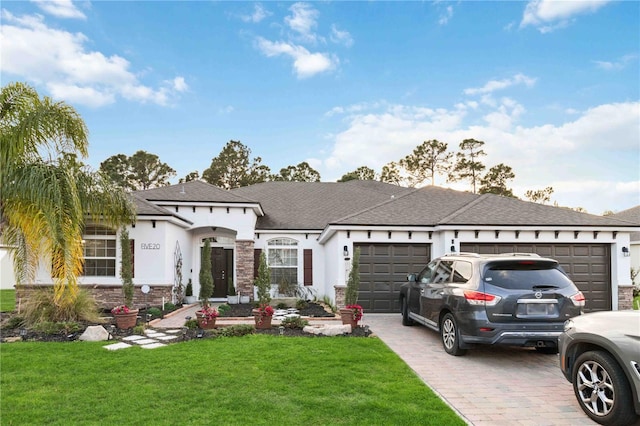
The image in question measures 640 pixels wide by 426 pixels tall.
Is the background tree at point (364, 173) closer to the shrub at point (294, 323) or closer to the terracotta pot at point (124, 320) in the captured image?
the shrub at point (294, 323)

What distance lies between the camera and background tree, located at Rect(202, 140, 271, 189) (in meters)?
35.7

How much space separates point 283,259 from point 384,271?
5.93 metres

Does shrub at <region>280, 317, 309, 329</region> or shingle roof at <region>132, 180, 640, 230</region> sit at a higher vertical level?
shingle roof at <region>132, 180, 640, 230</region>

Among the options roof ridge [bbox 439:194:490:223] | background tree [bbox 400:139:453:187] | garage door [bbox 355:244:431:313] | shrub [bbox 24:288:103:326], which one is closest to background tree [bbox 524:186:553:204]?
background tree [bbox 400:139:453:187]

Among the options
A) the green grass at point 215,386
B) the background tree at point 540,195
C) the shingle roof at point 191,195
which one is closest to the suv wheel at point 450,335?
the green grass at point 215,386

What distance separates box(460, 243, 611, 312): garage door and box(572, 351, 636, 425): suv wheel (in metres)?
7.45

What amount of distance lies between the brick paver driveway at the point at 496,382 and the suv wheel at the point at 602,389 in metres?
0.19

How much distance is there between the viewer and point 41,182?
27.3 feet

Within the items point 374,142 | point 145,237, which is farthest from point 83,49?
point 374,142

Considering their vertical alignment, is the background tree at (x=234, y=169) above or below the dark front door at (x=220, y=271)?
above

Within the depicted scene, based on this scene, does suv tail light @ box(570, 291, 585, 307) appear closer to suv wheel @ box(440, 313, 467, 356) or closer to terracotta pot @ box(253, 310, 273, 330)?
suv wheel @ box(440, 313, 467, 356)

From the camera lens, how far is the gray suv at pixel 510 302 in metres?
6.00

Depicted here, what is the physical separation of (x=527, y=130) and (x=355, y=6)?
862cm

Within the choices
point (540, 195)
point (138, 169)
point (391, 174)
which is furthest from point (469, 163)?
point (138, 169)
